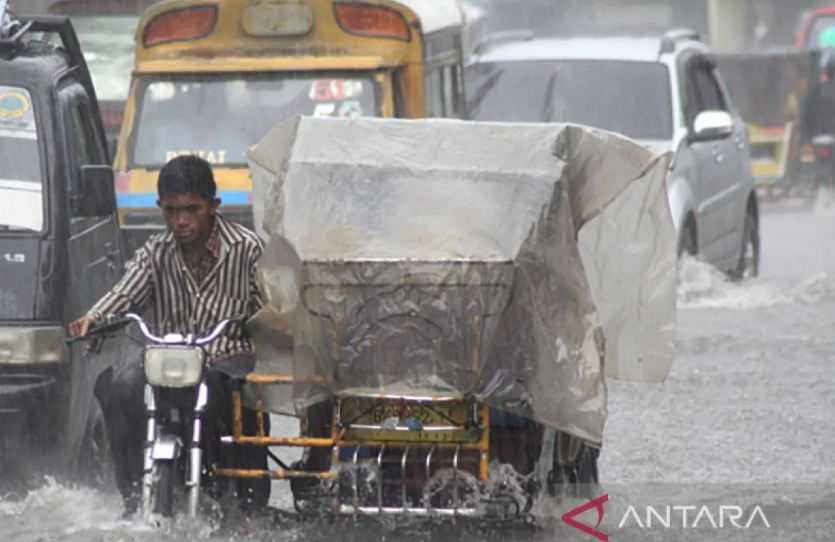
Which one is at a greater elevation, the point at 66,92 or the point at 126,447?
the point at 66,92

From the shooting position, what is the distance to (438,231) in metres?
7.20

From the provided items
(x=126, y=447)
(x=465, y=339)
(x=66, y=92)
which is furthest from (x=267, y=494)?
(x=66, y=92)

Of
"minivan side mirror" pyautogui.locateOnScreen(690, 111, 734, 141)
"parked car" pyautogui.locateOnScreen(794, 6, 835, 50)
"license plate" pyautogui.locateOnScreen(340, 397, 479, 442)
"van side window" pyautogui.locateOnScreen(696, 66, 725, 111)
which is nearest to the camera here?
"license plate" pyautogui.locateOnScreen(340, 397, 479, 442)

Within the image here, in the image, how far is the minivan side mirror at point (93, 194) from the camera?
337 inches

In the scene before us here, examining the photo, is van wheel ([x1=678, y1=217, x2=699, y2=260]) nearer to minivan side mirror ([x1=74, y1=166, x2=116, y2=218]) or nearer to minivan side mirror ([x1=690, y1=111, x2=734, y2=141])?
minivan side mirror ([x1=690, y1=111, x2=734, y2=141])

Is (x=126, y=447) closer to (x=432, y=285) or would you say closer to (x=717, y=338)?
(x=432, y=285)

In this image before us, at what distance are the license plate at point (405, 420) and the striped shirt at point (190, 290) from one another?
48cm

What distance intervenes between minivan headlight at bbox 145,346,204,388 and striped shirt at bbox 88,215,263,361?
1.07ft

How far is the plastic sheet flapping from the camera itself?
23.0ft

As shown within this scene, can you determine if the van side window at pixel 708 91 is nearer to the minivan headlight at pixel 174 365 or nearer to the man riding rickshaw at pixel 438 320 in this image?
the man riding rickshaw at pixel 438 320

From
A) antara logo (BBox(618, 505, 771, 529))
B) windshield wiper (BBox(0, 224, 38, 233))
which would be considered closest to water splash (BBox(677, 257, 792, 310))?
antara logo (BBox(618, 505, 771, 529))

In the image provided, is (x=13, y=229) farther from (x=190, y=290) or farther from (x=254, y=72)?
(x=254, y=72)

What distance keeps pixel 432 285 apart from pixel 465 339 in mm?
201

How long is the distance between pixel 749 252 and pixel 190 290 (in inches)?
470
